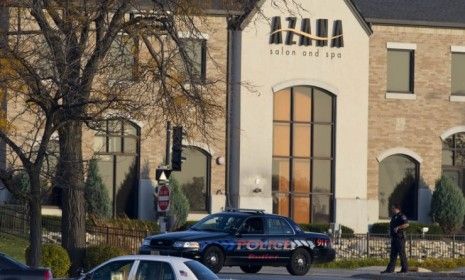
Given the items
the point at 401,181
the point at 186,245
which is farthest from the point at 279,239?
the point at 401,181

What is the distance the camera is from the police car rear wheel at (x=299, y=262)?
113 feet

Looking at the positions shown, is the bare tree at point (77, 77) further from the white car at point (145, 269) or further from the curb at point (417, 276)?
the curb at point (417, 276)

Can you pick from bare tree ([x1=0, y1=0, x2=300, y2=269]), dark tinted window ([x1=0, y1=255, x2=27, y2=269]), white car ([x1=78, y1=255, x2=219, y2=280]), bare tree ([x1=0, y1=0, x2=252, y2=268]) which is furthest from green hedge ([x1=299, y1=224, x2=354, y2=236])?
white car ([x1=78, y1=255, x2=219, y2=280])

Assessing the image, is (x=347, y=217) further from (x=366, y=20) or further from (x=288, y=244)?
(x=288, y=244)

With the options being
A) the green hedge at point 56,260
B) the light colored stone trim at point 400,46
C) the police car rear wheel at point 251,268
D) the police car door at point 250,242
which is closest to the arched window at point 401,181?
the light colored stone trim at point 400,46

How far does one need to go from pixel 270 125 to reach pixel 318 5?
200 inches

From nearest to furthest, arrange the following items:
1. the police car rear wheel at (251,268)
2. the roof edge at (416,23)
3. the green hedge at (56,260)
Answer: the green hedge at (56,260)
the police car rear wheel at (251,268)
the roof edge at (416,23)

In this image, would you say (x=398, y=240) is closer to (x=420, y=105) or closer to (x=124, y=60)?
(x=124, y=60)

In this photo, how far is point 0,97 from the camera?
30047 mm

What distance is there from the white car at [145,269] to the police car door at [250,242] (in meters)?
11.6

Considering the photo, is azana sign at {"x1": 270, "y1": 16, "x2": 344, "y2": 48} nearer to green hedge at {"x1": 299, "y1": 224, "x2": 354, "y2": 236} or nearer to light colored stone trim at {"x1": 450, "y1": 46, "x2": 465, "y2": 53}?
light colored stone trim at {"x1": 450, "y1": 46, "x2": 465, "y2": 53}

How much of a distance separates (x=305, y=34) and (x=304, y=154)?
464 centimetres

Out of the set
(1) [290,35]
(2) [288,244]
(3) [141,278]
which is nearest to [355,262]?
(2) [288,244]

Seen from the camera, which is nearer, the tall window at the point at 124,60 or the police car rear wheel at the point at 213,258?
the tall window at the point at 124,60
